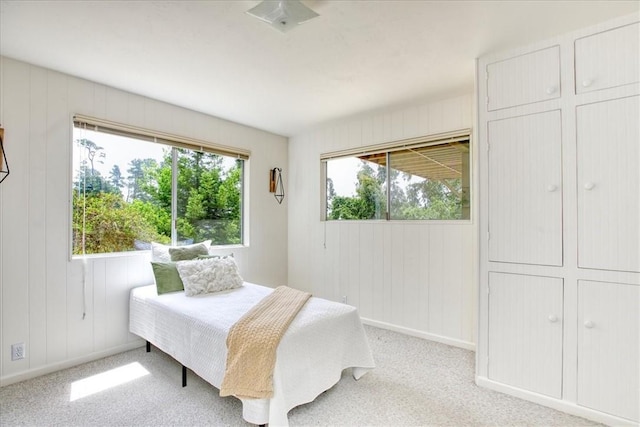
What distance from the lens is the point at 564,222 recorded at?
2.05 m

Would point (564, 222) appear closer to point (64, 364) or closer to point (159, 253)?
point (159, 253)

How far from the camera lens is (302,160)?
4410mm

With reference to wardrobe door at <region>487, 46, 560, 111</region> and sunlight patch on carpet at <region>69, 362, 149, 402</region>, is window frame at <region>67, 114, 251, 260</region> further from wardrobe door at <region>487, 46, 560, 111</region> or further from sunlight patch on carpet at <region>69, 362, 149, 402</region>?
wardrobe door at <region>487, 46, 560, 111</region>

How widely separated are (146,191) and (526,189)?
11.0 ft

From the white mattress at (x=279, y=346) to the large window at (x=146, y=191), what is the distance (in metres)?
0.71

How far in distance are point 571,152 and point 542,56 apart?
69cm

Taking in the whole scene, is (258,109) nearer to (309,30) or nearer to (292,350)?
(309,30)

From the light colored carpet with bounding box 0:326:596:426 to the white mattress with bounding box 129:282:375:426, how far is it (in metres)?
0.18

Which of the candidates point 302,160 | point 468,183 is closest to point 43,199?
point 302,160

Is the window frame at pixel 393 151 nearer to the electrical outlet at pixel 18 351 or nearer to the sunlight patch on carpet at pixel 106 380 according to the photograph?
the sunlight patch on carpet at pixel 106 380

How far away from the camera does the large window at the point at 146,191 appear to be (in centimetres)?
278

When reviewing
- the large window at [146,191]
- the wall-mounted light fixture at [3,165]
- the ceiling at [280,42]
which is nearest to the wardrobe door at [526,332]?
the ceiling at [280,42]

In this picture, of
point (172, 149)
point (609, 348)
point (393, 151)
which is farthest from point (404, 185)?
point (172, 149)

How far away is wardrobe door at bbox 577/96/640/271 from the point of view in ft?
6.06
